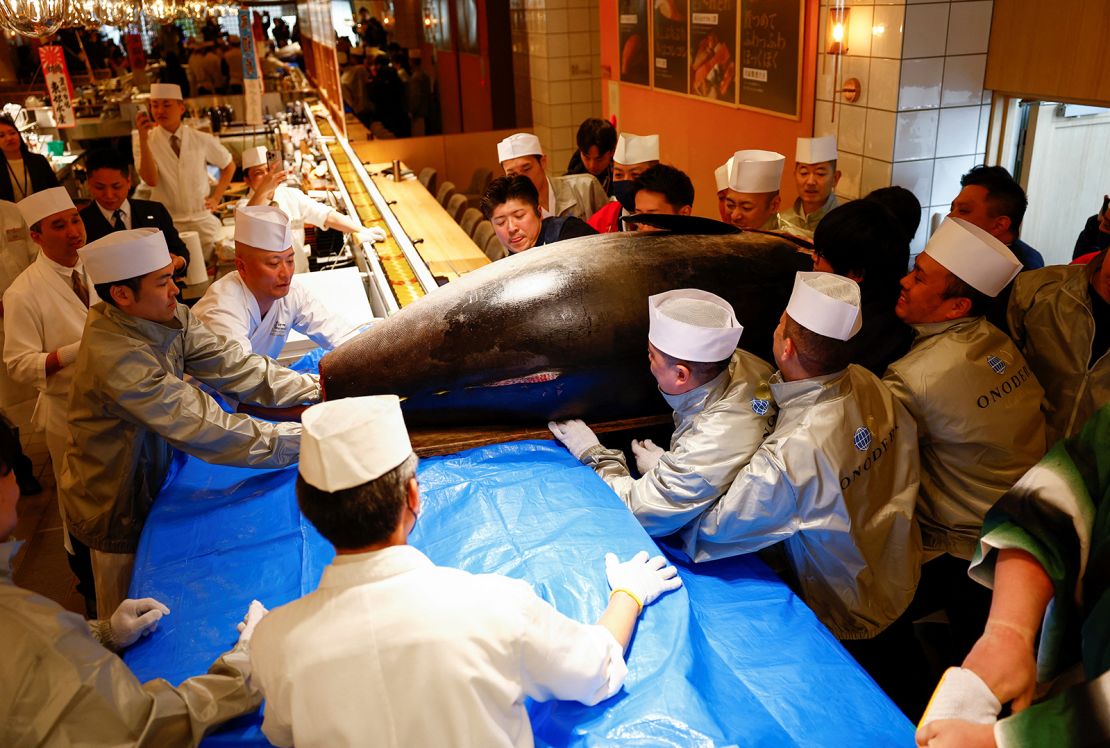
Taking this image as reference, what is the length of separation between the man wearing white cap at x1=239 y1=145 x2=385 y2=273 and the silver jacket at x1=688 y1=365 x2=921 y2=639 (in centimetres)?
285

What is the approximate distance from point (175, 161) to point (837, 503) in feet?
17.8

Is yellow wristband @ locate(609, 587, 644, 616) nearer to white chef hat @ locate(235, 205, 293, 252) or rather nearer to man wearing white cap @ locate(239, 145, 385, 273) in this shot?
white chef hat @ locate(235, 205, 293, 252)

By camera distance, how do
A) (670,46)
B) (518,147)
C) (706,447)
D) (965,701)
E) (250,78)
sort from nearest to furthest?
(965,701), (706,447), (518,147), (670,46), (250,78)

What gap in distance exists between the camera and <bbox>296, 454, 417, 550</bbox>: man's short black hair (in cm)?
127

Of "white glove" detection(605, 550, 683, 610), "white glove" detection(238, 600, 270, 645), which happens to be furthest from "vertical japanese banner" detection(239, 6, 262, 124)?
"white glove" detection(605, 550, 683, 610)

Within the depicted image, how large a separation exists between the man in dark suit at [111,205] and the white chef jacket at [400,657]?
11.4 feet

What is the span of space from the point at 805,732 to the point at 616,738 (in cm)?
38

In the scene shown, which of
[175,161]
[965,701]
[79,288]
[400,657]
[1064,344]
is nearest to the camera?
[965,701]

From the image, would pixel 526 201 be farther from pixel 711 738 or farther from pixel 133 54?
pixel 133 54

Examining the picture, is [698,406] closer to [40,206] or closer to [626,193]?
[626,193]

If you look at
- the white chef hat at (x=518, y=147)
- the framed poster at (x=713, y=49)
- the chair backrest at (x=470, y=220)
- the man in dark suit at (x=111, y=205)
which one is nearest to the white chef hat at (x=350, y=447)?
the white chef hat at (x=518, y=147)

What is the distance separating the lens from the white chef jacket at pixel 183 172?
5.84 m

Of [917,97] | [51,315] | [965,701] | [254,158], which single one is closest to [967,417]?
[965,701]

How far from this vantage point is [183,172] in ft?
19.3
